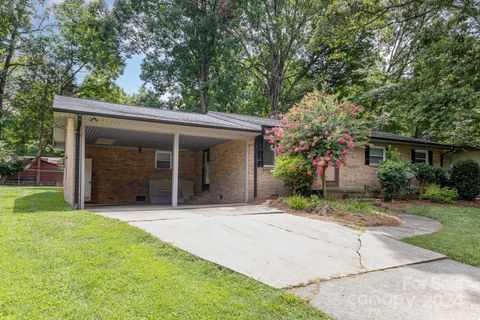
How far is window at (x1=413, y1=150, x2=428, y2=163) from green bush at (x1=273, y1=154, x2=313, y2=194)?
7800 mm

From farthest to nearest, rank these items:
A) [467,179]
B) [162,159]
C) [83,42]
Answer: [83,42] < [162,159] < [467,179]

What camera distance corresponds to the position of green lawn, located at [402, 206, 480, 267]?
480 centimetres

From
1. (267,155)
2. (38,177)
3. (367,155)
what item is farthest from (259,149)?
(38,177)

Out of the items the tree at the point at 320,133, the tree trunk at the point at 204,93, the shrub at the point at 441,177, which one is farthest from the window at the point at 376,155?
the tree trunk at the point at 204,93

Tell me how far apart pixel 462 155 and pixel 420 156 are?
135 inches

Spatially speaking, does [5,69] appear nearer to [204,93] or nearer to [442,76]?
[204,93]

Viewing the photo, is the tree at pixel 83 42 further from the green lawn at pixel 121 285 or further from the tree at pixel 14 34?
the green lawn at pixel 121 285

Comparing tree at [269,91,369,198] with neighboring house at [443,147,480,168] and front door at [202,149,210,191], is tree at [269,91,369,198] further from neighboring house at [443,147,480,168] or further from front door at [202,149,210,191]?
neighboring house at [443,147,480,168]

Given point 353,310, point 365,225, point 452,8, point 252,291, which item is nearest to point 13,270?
point 252,291

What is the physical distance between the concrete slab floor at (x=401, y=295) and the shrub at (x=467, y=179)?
33.9ft

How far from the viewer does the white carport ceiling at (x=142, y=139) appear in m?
10.9

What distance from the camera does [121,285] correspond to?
9.60 ft

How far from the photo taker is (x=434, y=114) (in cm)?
1088

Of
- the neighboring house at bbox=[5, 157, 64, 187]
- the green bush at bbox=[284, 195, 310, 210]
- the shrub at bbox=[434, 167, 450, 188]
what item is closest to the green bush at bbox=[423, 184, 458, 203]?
the shrub at bbox=[434, 167, 450, 188]
